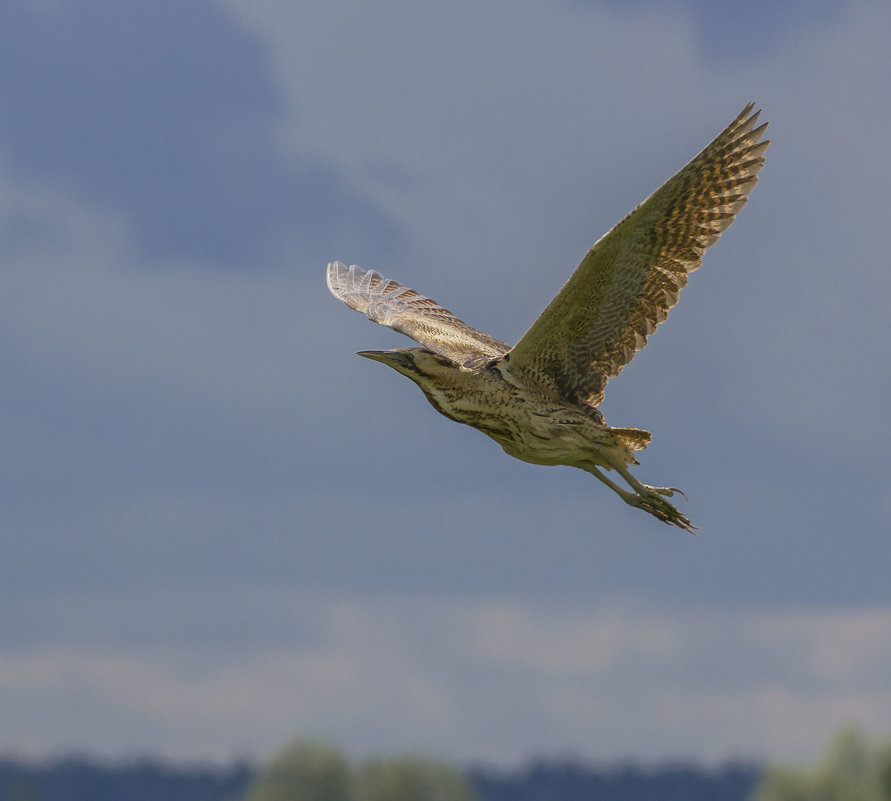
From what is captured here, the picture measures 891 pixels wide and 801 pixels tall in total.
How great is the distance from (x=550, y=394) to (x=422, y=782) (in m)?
42.3

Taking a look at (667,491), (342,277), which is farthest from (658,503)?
(342,277)

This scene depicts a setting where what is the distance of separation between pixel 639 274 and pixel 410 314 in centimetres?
332

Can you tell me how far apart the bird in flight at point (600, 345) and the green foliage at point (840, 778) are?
37267mm

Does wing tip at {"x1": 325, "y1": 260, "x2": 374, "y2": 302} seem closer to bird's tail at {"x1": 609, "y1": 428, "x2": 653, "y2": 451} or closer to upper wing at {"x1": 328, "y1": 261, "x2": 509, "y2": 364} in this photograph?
upper wing at {"x1": 328, "y1": 261, "x2": 509, "y2": 364}

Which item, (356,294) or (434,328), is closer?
(434,328)

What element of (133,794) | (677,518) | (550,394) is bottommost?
(677,518)

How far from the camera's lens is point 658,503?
531 inches

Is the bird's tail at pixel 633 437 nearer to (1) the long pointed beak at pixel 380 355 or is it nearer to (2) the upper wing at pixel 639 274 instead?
(2) the upper wing at pixel 639 274

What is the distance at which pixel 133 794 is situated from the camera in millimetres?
103938

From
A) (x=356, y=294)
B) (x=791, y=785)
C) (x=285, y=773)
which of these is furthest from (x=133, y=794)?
(x=356, y=294)

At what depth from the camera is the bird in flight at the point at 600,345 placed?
13.0 m

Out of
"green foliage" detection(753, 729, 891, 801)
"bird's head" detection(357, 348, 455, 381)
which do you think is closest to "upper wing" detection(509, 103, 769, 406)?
"bird's head" detection(357, 348, 455, 381)

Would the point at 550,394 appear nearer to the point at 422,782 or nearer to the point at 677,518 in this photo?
the point at 677,518

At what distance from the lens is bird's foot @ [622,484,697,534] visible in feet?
44.1
